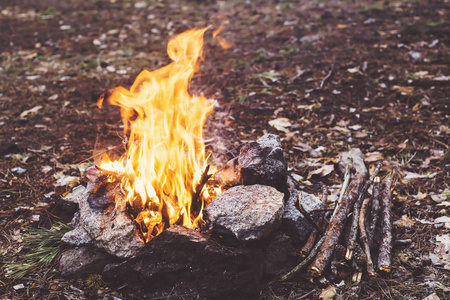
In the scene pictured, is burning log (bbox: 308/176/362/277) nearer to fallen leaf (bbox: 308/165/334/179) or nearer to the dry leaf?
fallen leaf (bbox: 308/165/334/179)

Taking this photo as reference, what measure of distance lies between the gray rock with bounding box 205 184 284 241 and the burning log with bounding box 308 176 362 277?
44cm

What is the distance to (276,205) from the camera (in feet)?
9.43

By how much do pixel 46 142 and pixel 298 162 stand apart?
11.5ft

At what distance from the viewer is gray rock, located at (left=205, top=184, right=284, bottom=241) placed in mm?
2736

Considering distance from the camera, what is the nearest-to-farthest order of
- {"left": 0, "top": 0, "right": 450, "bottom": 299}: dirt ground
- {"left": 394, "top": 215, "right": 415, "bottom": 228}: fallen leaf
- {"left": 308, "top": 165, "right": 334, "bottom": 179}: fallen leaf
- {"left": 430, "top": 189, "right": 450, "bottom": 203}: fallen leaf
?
{"left": 0, "top": 0, "right": 450, "bottom": 299}: dirt ground → {"left": 394, "top": 215, "right": 415, "bottom": 228}: fallen leaf → {"left": 430, "top": 189, "right": 450, "bottom": 203}: fallen leaf → {"left": 308, "top": 165, "right": 334, "bottom": 179}: fallen leaf

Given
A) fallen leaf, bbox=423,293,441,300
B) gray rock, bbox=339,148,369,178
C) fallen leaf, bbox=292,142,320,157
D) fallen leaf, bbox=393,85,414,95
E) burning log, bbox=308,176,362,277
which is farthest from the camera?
fallen leaf, bbox=393,85,414,95

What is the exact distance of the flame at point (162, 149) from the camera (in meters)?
3.17

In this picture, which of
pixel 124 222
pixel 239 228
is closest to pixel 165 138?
pixel 124 222

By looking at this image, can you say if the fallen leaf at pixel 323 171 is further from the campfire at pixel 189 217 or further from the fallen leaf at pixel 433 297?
the fallen leaf at pixel 433 297

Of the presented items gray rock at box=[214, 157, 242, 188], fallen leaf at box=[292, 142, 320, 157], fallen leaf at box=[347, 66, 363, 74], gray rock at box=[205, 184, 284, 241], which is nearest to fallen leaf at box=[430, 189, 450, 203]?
fallen leaf at box=[292, 142, 320, 157]

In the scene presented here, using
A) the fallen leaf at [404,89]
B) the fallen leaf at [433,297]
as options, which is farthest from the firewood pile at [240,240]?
the fallen leaf at [404,89]

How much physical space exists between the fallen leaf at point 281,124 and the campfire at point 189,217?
4.94 feet

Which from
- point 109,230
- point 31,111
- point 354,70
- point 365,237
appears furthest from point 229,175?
point 31,111

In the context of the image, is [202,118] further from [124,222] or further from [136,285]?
[136,285]
